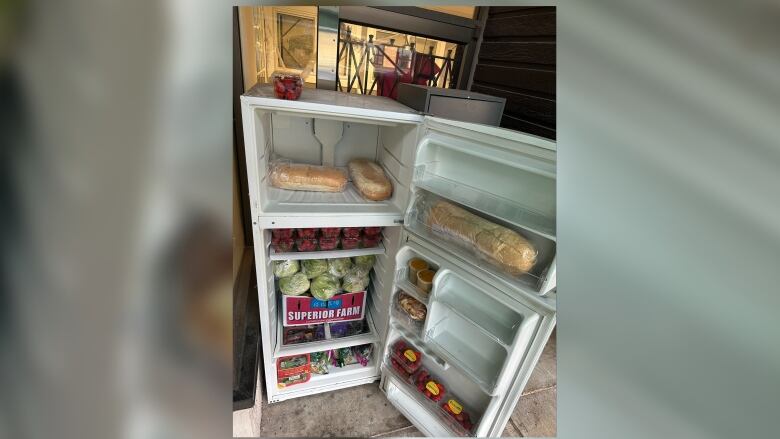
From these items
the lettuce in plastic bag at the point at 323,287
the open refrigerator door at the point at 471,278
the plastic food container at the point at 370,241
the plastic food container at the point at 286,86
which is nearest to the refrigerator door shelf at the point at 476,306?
the open refrigerator door at the point at 471,278

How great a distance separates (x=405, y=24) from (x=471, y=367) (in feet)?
3.44

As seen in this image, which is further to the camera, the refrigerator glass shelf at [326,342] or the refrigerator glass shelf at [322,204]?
the refrigerator glass shelf at [326,342]

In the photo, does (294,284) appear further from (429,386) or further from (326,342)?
(429,386)

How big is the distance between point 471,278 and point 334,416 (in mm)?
838

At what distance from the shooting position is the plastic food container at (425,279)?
924 millimetres

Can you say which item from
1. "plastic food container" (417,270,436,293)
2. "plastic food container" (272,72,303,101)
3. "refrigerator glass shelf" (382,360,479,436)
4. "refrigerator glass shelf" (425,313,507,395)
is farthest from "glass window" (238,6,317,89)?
"refrigerator glass shelf" (382,360,479,436)

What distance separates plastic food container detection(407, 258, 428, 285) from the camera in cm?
97

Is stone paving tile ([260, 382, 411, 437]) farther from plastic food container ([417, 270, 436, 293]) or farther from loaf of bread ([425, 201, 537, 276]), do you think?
loaf of bread ([425, 201, 537, 276])

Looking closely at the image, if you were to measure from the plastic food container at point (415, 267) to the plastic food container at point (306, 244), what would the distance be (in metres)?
0.33

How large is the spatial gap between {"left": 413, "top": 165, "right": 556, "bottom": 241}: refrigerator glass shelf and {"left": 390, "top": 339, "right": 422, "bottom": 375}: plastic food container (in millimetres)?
645

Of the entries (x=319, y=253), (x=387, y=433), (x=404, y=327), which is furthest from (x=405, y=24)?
(x=387, y=433)

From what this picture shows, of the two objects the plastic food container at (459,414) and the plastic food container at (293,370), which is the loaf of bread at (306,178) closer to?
the plastic food container at (293,370)
